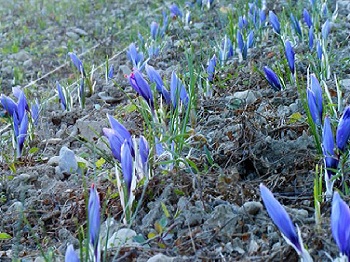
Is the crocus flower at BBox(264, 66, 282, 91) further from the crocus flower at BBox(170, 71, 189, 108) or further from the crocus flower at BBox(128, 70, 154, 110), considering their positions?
the crocus flower at BBox(128, 70, 154, 110)

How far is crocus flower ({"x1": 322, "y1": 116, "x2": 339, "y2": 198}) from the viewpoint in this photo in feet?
5.45

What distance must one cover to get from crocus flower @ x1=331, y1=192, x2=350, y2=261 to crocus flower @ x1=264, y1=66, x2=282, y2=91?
142 cm

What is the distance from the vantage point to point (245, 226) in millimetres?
1671

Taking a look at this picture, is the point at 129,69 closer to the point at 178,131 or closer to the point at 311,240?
the point at 178,131

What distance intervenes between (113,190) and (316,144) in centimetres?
63

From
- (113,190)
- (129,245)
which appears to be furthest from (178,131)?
(129,245)

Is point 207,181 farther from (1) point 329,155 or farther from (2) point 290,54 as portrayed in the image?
(2) point 290,54

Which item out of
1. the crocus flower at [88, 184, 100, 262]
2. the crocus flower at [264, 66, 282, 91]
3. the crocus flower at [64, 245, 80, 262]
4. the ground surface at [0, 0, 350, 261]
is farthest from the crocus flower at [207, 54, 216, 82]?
the crocus flower at [64, 245, 80, 262]

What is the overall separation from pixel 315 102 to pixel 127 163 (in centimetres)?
58

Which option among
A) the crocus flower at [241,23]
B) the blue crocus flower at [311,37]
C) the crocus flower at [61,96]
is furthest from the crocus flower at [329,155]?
the crocus flower at [241,23]

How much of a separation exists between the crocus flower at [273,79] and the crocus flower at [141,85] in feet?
2.16

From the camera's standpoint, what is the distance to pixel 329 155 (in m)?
1.70

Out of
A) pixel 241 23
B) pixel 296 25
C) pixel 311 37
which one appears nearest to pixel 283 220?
pixel 311 37

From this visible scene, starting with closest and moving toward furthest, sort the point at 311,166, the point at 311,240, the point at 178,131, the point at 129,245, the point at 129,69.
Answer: the point at 311,240, the point at 129,245, the point at 311,166, the point at 178,131, the point at 129,69
